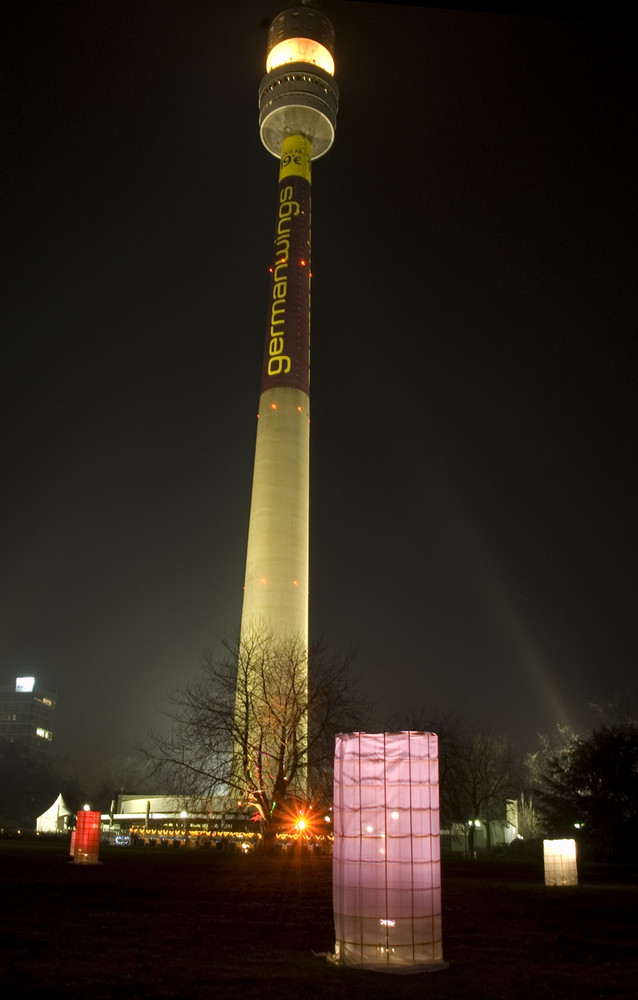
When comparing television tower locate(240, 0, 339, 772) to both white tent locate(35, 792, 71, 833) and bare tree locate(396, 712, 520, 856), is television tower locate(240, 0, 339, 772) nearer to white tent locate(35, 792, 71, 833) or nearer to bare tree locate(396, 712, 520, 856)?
bare tree locate(396, 712, 520, 856)

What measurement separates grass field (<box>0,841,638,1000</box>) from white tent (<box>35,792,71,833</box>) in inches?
3262

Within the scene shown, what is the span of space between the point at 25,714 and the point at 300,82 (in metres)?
138

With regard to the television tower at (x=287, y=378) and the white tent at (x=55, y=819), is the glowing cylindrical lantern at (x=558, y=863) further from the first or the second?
the white tent at (x=55, y=819)

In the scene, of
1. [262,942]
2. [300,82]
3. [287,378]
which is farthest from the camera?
[300,82]

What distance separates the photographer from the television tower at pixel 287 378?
203 ft

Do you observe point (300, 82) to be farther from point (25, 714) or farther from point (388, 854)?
point (25, 714)

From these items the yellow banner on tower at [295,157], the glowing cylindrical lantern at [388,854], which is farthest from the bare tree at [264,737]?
the yellow banner on tower at [295,157]

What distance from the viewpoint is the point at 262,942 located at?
37.0 ft

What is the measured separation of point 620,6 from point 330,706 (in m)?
40.5

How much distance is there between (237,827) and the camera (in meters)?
52.5

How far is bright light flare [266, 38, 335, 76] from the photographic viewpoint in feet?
286

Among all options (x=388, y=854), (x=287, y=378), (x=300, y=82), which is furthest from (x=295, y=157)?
(x=388, y=854)

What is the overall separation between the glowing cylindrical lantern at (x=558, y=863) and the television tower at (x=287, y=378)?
3196cm

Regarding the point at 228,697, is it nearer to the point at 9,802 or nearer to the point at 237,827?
the point at 237,827
